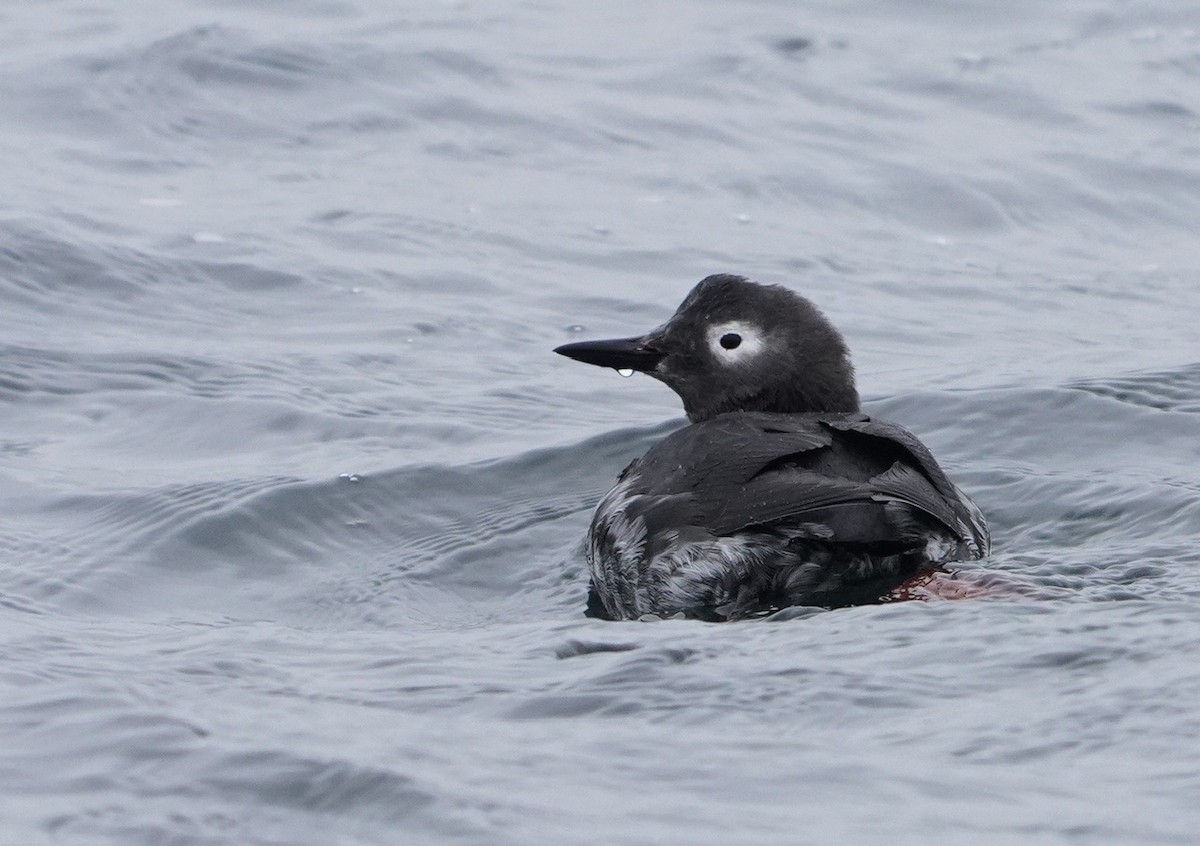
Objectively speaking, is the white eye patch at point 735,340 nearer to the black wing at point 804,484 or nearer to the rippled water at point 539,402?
the black wing at point 804,484

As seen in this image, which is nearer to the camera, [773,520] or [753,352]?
[773,520]

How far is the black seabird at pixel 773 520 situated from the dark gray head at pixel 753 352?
0.53 feet

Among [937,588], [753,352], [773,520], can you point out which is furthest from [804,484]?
[753,352]

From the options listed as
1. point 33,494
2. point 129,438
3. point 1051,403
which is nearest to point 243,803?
point 33,494

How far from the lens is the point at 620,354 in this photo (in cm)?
667

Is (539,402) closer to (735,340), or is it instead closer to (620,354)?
(620,354)

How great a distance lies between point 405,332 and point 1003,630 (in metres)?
4.79

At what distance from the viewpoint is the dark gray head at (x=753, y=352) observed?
6371 mm

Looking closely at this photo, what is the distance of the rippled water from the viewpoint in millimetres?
4020

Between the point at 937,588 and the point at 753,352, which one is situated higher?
the point at 753,352

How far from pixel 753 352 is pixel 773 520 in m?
1.25

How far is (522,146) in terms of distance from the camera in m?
11.8

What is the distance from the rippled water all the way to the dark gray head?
724 mm

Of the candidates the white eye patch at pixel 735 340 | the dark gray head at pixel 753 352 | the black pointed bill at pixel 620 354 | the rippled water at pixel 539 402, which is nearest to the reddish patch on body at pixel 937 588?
the rippled water at pixel 539 402
